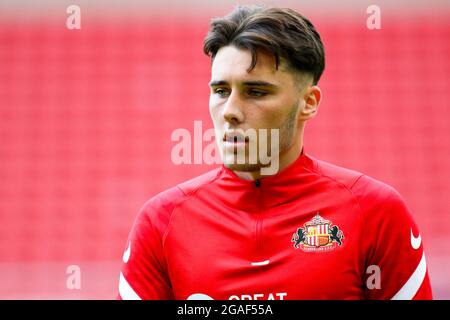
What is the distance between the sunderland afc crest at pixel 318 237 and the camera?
176 cm

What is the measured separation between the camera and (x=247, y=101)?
1.78 meters

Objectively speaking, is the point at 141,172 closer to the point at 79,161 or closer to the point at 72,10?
the point at 79,161

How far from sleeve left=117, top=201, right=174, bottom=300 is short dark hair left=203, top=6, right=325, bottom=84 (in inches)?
20.9

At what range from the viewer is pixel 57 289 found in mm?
5488

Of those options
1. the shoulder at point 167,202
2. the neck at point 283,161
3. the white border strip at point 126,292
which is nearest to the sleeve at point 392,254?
the neck at point 283,161

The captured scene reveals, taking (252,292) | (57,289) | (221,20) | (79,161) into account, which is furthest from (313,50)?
(79,161)

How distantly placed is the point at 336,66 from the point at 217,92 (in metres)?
5.01

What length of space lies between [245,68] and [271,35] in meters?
0.12

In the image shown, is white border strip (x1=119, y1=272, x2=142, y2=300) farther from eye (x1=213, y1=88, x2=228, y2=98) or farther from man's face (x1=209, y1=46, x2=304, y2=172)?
eye (x1=213, y1=88, x2=228, y2=98)

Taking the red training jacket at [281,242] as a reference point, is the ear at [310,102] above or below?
above

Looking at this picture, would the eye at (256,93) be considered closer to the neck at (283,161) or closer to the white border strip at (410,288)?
the neck at (283,161)

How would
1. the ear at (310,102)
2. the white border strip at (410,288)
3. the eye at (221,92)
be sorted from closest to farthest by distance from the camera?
the white border strip at (410,288) → the eye at (221,92) → the ear at (310,102)

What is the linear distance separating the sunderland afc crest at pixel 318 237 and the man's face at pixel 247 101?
0.71 feet

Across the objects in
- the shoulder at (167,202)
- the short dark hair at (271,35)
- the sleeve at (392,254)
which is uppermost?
the short dark hair at (271,35)
